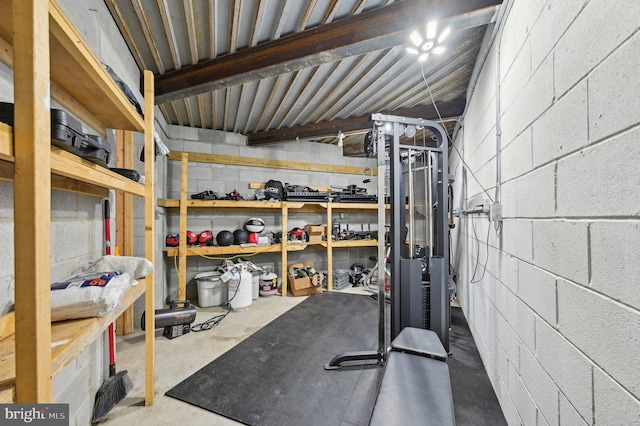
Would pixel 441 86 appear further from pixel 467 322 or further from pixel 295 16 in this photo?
pixel 467 322

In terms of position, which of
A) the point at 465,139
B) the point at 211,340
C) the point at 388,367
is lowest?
the point at 211,340

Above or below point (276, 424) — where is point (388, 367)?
above

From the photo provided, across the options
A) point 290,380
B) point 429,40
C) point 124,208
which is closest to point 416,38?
point 429,40

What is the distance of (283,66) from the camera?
7.00 feet

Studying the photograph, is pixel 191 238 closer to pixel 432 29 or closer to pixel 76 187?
pixel 76 187

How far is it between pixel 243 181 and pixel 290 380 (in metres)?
3.29

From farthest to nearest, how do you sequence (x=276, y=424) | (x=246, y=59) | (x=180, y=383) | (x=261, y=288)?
(x=261, y=288)
(x=246, y=59)
(x=180, y=383)
(x=276, y=424)

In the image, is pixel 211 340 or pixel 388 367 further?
pixel 211 340

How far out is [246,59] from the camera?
7.22 ft

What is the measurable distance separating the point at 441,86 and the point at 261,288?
380 centimetres

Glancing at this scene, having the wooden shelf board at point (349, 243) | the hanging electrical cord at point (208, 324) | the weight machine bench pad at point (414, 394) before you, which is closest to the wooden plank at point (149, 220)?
the hanging electrical cord at point (208, 324)

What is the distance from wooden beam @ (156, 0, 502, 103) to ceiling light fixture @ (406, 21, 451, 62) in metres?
0.06

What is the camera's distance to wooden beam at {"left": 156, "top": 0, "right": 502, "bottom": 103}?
5.53 ft

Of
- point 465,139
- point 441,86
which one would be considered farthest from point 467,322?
point 441,86
